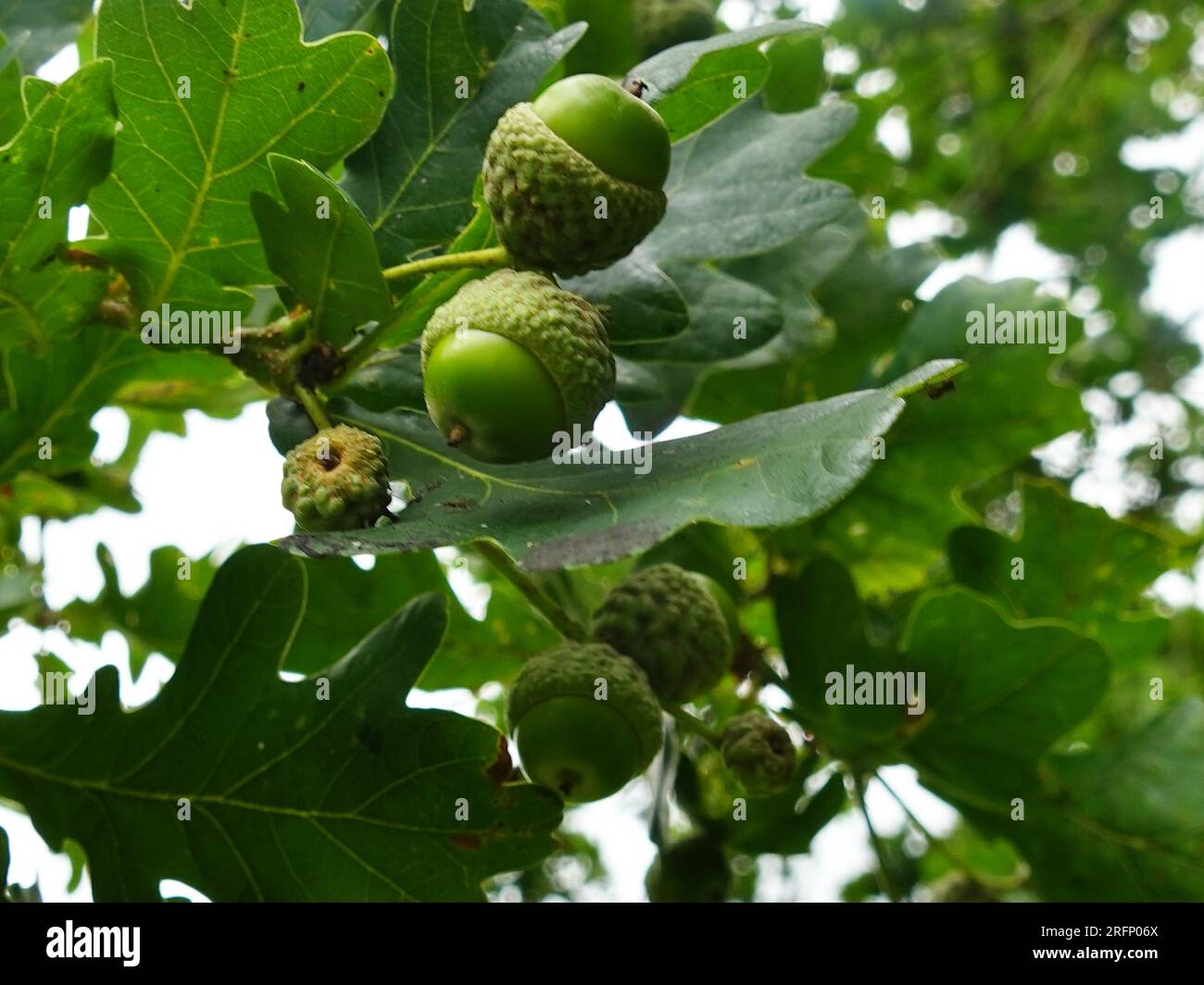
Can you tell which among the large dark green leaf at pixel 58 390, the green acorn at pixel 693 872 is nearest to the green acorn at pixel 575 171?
the large dark green leaf at pixel 58 390

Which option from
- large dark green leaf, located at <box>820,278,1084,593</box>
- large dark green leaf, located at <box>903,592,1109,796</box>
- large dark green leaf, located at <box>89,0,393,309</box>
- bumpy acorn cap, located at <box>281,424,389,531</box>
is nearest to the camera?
bumpy acorn cap, located at <box>281,424,389,531</box>

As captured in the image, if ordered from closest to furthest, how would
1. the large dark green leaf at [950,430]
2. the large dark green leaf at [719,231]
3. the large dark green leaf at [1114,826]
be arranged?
1. the large dark green leaf at [719,231]
2. the large dark green leaf at [1114,826]
3. the large dark green leaf at [950,430]

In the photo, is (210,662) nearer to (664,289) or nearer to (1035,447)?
(664,289)

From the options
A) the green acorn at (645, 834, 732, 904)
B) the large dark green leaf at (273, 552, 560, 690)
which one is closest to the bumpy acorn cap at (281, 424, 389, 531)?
the large dark green leaf at (273, 552, 560, 690)

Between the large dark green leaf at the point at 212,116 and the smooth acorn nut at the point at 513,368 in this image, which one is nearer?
the smooth acorn nut at the point at 513,368

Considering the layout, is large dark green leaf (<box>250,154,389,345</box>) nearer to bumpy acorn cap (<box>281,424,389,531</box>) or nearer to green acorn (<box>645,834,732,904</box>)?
bumpy acorn cap (<box>281,424,389,531</box>)

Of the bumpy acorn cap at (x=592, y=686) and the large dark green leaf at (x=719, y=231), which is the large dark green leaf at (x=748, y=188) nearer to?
the large dark green leaf at (x=719, y=231)

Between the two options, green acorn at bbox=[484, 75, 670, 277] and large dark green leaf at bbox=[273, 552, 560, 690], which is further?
large dark green leaf at bbox=[273, 552, 560, 690]

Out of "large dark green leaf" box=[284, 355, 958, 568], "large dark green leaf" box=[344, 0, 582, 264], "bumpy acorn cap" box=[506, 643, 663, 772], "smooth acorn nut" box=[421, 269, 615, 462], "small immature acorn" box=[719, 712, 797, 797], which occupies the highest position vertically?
"large dark green leaf" box=[344, 0, 582, 264]
